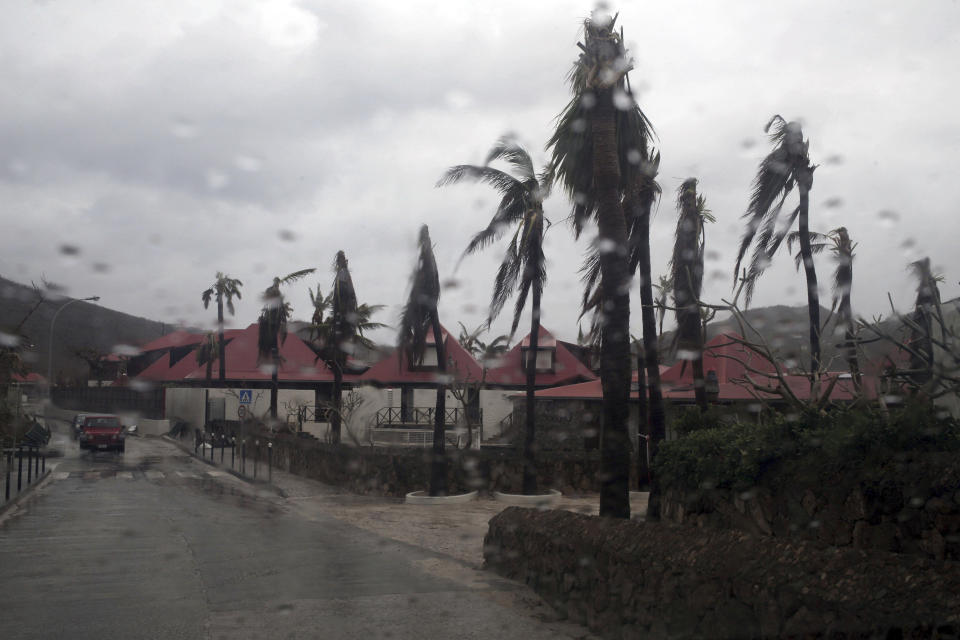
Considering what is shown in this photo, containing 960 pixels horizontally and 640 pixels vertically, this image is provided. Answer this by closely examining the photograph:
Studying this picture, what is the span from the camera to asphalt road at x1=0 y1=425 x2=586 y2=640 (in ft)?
27.4

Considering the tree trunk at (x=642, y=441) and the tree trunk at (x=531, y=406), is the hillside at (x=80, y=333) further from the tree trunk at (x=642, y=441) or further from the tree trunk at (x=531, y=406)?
the tree trunk at (x=642, y=441)

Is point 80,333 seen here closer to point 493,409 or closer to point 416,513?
point 493,409

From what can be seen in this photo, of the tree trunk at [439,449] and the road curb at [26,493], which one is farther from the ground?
the tree trunk at [439,449]

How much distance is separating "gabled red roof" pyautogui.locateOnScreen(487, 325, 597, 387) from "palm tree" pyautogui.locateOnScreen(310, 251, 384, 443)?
9446mm

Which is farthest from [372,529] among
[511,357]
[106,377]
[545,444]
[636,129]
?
[106,377]

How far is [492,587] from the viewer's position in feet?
33.9

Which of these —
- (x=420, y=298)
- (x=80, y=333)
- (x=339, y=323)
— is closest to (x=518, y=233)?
(x=420, y=298)

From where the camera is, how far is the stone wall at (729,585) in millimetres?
5133

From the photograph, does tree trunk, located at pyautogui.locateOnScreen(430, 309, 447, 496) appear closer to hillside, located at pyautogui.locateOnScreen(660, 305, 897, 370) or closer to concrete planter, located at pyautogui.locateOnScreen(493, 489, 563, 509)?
concrete planter, located at pyautogui.locateOnScreen(493, 489, 563, 509)

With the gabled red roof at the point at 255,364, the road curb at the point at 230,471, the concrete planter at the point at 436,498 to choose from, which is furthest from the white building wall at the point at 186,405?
the concrete planter at the point at 436,498

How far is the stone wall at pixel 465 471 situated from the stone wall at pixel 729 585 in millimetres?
14358

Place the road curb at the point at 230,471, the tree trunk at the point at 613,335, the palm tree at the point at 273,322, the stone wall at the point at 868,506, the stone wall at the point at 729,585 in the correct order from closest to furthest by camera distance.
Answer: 1. the stone wall at the point at 729,585
2. the stone wall at the point at 868,506
3. the tree trunk at the point at 613,335
4. the road curb at the point at 230,471
5. the palm tree at the point at 273,322

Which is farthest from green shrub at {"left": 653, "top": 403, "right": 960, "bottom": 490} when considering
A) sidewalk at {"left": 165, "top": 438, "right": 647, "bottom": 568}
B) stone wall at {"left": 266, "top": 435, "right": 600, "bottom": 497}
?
stone wall at {"left": 266, "top": 435, "right": 600, "bottom": 497}

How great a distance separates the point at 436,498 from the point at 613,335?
11580 mm
